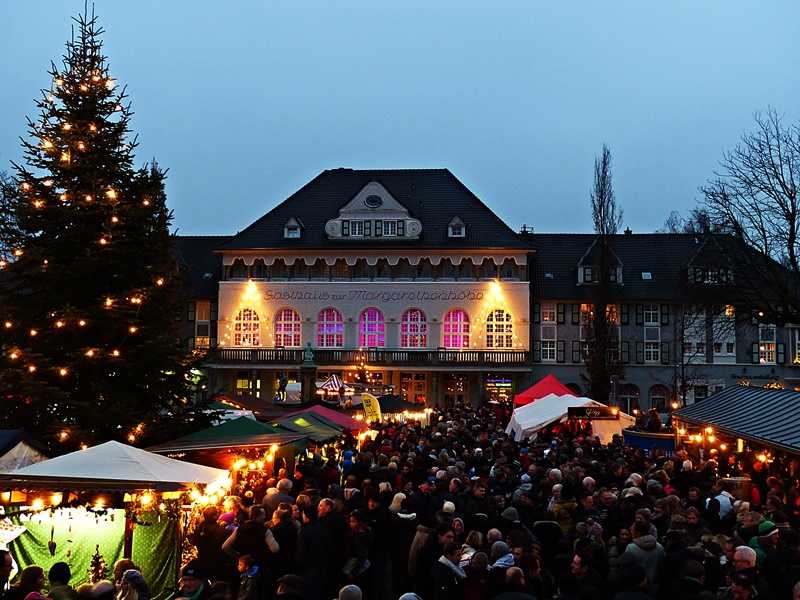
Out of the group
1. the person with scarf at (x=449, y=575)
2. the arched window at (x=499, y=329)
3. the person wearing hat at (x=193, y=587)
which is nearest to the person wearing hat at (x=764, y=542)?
the person with scarf at (x=449, y=575)

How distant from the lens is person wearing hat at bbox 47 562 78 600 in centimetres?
689

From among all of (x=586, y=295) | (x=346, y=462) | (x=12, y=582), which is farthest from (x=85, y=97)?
(x=586, y=295)

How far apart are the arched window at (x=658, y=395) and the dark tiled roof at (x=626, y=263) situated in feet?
17.6

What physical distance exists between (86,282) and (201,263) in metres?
40.8

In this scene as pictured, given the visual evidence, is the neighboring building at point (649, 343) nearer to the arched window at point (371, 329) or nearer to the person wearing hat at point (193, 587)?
the arched window at point (371, 329)

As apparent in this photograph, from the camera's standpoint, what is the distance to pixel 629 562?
24.5 feet

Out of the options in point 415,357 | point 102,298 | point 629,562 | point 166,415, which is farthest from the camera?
point 415,357

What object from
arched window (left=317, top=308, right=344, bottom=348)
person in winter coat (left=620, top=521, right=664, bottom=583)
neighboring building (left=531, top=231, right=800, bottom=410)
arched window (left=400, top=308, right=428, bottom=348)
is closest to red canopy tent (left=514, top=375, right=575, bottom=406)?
arched window (left=400, top=308, right=428, bottom=348)

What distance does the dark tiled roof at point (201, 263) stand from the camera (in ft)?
179

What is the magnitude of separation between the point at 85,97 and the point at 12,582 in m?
10.4

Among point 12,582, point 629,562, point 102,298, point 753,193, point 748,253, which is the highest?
point 753,193

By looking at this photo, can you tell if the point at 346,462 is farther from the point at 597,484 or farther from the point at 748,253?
the point at 748,253

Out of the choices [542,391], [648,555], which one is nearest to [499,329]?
[542,391]

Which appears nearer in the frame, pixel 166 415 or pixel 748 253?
→ pixel 166 415
